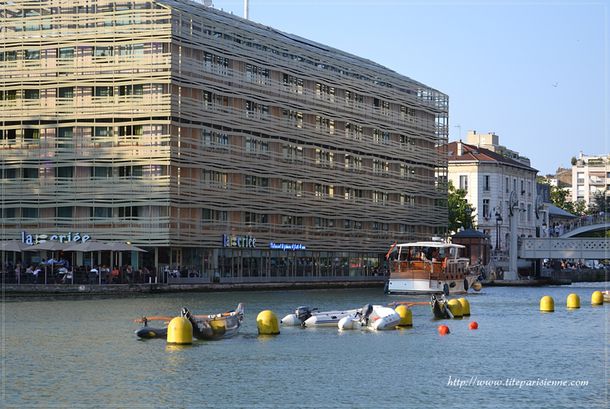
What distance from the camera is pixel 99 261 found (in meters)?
111

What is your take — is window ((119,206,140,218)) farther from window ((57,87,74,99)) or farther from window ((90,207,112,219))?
window ((57,87,74,99))

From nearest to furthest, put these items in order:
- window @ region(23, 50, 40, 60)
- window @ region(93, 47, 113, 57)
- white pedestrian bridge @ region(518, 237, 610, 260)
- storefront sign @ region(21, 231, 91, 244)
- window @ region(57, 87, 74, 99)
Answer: storefront sign @ region(21, 231, 91, 244), window @ region(93, 47, 113, 57), window @ region(57, 87, 74, 99), window @ region(23, 50, 40, 60), white pedestrian bridge @ region(518, 237, 610, 260)

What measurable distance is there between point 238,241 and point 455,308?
4622 centimetres

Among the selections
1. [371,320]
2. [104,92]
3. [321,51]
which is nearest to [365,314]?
[371,320]

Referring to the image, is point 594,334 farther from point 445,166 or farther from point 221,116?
point 445,166

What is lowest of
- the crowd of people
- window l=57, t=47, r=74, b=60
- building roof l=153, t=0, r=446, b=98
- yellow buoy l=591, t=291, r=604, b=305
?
yellow buoy l=591, t=291, r=604, b=305

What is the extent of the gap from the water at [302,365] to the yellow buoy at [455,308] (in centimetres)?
170

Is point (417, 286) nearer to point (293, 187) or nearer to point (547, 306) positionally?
point (547, 306)

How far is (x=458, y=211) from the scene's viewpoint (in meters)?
182

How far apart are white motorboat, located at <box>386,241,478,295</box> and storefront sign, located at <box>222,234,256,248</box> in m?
14.7

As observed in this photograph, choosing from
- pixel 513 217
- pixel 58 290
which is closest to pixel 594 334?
pixel 58 290

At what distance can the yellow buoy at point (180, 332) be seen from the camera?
189 ft

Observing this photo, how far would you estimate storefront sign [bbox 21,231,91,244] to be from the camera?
112 metres

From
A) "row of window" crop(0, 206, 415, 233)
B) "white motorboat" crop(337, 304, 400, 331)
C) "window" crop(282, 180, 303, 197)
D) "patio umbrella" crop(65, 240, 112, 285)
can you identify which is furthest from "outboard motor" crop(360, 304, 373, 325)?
"window" crop(282, 180, 303, 197)
